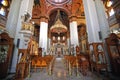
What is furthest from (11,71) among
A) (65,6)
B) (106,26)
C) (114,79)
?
(65,6)

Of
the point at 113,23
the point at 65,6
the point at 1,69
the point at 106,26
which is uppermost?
the point at 65,6

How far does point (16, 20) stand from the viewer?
19.2 ft

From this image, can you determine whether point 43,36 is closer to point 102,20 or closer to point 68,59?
point 68,59

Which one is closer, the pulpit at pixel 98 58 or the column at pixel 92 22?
the pulpit at pixel 98 58

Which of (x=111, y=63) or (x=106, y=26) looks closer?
(x=111, y=63)

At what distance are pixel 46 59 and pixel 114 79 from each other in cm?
544

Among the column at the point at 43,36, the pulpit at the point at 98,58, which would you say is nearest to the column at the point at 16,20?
the pulpit at the point at 98,58

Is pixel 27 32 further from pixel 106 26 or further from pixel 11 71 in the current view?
pixel 106 26

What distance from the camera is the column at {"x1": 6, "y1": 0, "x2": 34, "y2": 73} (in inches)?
206

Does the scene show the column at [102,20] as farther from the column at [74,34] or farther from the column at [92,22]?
the column at [74,34]

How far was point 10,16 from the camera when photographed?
588cm

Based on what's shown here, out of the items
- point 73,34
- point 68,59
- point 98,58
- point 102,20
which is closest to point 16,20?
point 68,59

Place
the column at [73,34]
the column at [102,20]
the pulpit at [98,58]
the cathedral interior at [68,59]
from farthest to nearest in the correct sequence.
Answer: the column at [73,34], the column at [102,20], the pulpit at [98,58], the cathedral interior at [68,59]

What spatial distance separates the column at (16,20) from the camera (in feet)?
17.2
